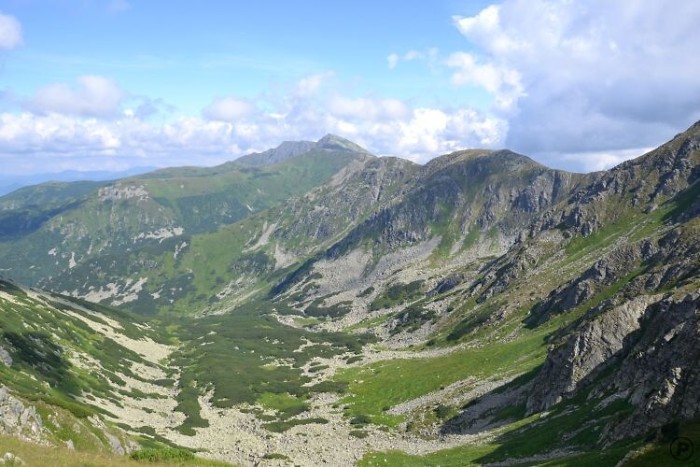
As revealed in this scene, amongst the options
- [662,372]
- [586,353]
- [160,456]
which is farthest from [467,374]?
[160,456]

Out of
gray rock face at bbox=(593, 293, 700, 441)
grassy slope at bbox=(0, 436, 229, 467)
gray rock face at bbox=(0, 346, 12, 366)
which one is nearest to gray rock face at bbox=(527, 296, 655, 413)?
gray rock face at bbox=(593, 293, 700, 441)

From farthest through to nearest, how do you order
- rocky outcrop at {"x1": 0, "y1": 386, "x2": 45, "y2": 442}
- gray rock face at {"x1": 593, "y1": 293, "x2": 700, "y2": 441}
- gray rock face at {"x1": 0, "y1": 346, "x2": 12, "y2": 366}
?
gray rock face at {"x1": 0, "y1": 346, "x2": 12, "y2": 366} → rocky outcrop at {"x1": 0, "y1": 386, "x2": 45, "y2": 442} → gray rock face at {"x1": 593, "y1": 293, "x2": 700, "y2": 441}

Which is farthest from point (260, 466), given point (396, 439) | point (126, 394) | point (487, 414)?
point (126, 394)

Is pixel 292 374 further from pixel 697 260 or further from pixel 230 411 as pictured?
pixel 697 260

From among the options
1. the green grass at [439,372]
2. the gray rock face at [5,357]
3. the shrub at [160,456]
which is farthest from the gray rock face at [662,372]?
the gray rock face at [5,357]

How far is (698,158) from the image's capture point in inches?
7436

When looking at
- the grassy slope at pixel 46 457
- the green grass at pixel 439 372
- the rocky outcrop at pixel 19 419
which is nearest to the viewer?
the grassy slope at pixel 46 457

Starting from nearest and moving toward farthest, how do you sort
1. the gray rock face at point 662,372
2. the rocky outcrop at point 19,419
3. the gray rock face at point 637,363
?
the gray rock face at point 662,372 < the gray rock face at point 637,363 < the rocky outcrop at point 19,419

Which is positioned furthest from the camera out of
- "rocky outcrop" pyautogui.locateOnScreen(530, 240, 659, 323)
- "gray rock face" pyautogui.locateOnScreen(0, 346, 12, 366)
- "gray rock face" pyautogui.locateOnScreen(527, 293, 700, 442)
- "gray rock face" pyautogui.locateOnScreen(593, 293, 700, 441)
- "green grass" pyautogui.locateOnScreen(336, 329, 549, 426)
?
"rocky outcrop" pyautogui.locateOnScreen(530, 240, 659, 323)

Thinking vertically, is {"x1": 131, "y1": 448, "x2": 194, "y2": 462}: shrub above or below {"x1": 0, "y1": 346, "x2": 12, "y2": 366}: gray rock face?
above

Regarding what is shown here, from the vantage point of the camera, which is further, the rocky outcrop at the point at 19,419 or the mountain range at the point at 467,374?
the mountain range at the point at 467,374

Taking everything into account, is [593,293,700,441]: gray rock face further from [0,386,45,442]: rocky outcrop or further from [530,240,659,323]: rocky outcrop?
[530,240,659,323]: rocky outcrop

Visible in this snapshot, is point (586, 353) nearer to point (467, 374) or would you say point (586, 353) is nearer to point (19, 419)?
point (467, 374)

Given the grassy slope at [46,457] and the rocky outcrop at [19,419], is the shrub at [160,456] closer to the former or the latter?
the grassy slope at [46,457]
